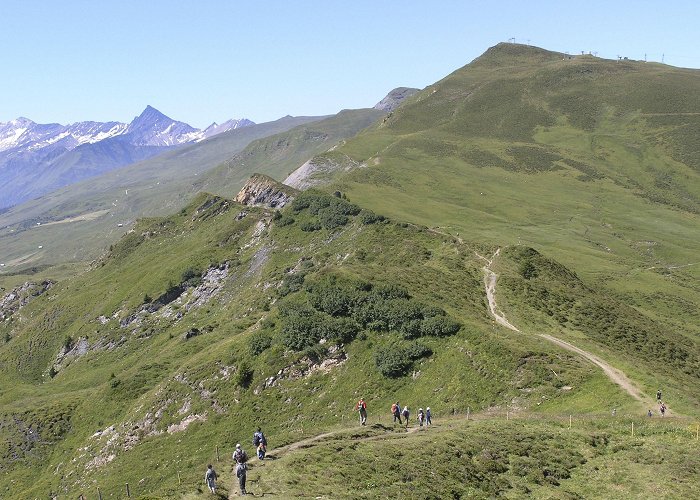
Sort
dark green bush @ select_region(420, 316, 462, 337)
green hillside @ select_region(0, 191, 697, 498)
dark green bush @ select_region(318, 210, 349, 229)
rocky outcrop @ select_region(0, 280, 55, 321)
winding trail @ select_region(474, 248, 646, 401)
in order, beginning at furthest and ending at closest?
1. rocky outcrop @ select_region(0, 280, 55, 321)
2. dark green bush @ select_region(318, 210, 349, 229)
3. dark green bush @ select_region(420, 316, 462, 337)
4. green hillside @ select_region(0, 191, 697, 498)
5. winding trail @ select_region(474, 248, 646, 401)

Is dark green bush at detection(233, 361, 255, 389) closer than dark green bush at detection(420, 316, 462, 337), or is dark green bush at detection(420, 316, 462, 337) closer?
dark green bush at detection(420, 316, 462, 337)

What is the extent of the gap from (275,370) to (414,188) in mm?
132532

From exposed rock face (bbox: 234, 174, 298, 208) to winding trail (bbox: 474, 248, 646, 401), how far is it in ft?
241

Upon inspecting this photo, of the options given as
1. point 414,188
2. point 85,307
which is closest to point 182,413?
point 85,307

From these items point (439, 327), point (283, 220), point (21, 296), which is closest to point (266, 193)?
point (283, 220)

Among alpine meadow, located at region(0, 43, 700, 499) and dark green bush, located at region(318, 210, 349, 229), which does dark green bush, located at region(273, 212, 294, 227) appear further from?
dark green bush, located at region(318, 210, 349, 229)

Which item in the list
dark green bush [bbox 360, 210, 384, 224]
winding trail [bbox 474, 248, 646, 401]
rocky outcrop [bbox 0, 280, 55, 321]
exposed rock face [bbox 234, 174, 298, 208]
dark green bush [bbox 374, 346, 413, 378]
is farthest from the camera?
rocky outcrop [bbox 0, 280, 55, 321]

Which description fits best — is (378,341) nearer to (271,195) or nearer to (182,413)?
(182,413)

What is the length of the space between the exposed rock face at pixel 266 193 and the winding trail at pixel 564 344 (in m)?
73.4

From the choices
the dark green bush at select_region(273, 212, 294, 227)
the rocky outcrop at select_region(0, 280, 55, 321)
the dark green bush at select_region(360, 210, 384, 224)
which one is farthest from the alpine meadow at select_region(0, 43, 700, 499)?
the rocky outcrop at select_region(0, 280, 55, 321)

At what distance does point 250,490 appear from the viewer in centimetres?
3130

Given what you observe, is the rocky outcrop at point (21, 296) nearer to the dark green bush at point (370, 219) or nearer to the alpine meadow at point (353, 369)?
the alpine meadow at point (353, 369)

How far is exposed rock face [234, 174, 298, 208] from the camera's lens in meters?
147

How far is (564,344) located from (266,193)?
4242 inches
